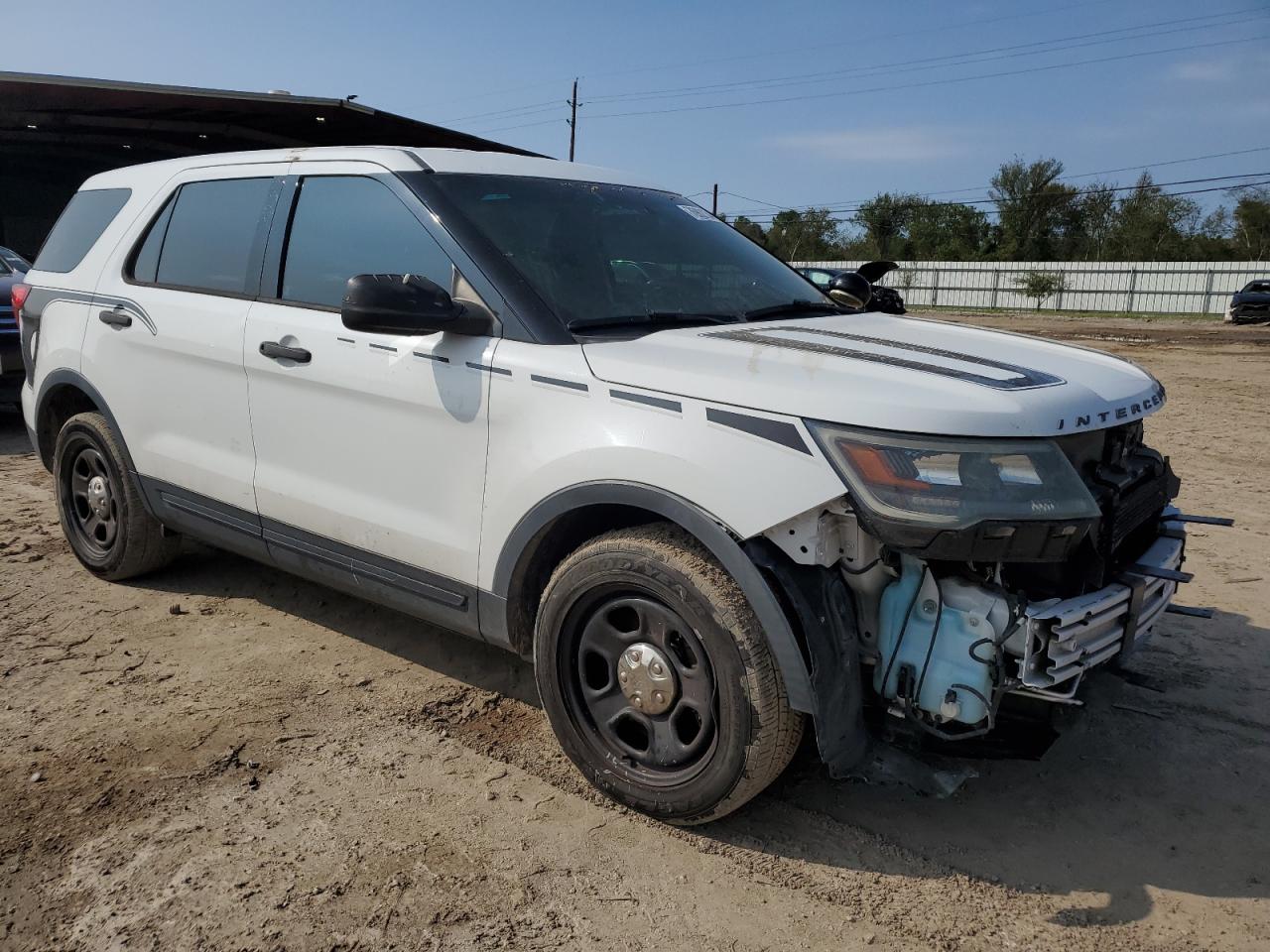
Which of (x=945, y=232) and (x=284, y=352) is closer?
(x=284, y=352)

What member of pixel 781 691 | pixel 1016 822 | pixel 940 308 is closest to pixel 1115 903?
pixel 1016 822

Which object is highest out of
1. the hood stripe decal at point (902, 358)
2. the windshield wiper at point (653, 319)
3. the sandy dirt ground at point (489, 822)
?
the windshield wiper at point (653, 319)

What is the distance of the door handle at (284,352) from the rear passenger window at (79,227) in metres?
1.60

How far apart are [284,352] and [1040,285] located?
46.9m

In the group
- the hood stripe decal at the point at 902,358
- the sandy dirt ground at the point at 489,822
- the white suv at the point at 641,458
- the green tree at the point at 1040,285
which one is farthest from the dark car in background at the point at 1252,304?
the hood stripe decal at the point at 902,358

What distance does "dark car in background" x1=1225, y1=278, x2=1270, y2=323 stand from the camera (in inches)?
1198

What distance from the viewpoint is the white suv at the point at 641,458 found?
2.48 m

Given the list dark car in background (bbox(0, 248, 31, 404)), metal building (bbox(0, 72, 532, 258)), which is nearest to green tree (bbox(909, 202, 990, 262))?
metal building (bbox(0, 72, 532, 258))

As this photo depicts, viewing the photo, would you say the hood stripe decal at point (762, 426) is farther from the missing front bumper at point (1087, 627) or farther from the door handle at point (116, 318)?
the door handle at point (116, 318)

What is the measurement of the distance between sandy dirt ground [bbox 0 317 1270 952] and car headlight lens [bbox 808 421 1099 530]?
858mm

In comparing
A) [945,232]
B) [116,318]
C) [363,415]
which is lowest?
[363,415]

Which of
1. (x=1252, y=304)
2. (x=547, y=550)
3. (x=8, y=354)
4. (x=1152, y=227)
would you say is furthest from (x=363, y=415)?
(x=1152, y=227)

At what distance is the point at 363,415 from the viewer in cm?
336

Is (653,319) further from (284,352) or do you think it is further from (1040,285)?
(1040,285)
